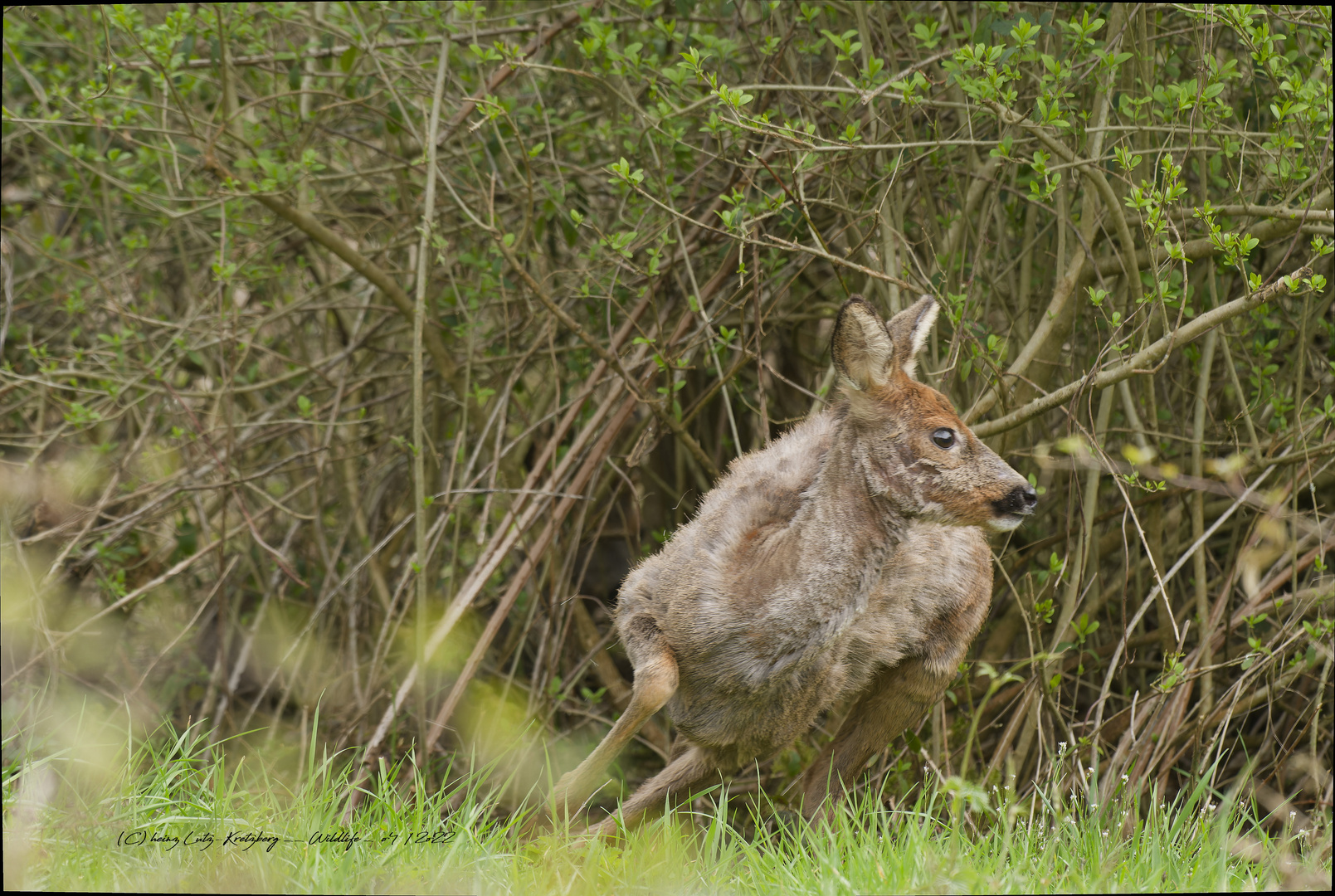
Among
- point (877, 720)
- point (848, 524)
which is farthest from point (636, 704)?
point (877, 720)

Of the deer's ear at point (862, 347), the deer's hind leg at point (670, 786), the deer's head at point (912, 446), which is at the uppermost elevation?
the deer's ear at point (862, 347)

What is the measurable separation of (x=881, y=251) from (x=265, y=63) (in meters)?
3.32

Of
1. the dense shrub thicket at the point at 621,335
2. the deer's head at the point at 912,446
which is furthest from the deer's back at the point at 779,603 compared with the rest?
the dense shrub thicket at the point at 621,335

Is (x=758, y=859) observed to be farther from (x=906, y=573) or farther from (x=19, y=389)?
(x=19, y=389)

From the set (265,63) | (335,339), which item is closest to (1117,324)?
(265,63)

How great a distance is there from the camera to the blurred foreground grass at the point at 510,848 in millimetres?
3111

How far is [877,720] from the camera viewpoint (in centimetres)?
384

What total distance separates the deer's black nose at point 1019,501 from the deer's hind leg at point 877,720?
0.69 meters

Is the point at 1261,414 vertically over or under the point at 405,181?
under

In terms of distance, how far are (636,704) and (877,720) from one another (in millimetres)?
1005

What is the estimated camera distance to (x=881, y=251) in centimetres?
505

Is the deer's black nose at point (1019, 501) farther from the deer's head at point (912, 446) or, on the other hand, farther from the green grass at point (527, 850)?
the green grass at point (527, 850)

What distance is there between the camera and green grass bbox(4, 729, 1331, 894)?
311cm

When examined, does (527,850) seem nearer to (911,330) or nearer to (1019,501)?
(1019,501)
